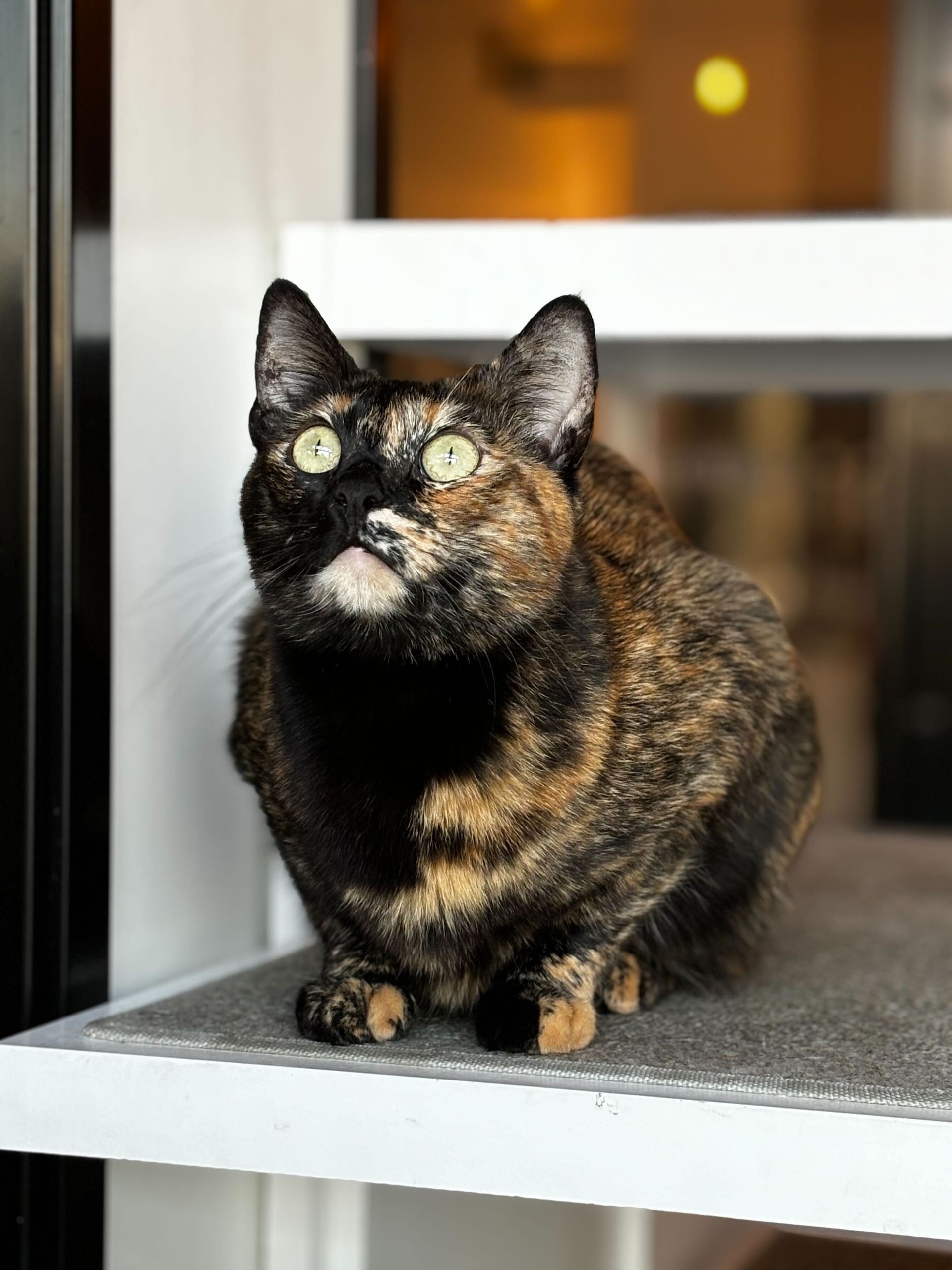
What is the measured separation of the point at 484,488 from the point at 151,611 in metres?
0.38

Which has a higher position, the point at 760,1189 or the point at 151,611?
the point at 151,611

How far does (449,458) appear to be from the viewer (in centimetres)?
86

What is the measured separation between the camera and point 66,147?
989 millimetres

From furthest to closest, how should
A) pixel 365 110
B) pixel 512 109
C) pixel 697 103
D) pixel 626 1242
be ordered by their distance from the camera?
pixel 697 103 → pixel 512 109 → pixel 626 1242 → pixel 365 110

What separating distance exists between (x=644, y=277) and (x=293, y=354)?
1.24 ft

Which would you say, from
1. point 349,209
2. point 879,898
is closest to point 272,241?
point 349,209

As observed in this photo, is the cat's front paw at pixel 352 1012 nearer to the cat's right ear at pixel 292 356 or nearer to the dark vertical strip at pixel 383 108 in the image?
the cat's right ear at pixel 292 356

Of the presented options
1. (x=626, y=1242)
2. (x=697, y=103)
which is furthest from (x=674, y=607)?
(x=697, y=103)

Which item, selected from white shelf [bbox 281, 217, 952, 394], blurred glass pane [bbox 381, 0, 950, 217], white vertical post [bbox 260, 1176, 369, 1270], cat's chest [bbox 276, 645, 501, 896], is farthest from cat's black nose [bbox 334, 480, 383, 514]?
blurred glass pane [bbox 381, 0, 950, 217]

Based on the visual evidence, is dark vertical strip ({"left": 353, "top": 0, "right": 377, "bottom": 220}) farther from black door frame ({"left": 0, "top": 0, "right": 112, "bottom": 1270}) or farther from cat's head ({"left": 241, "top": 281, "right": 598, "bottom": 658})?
cat's head ({"left": 241, "top": 281, "right": 598, "bottom": 658})

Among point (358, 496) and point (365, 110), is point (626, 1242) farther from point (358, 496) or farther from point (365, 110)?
point (365, 110)

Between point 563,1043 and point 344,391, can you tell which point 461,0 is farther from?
point 563,1043

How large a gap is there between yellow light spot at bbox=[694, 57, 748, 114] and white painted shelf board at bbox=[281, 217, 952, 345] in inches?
86.6

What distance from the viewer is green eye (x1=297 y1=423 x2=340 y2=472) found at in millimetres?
873
